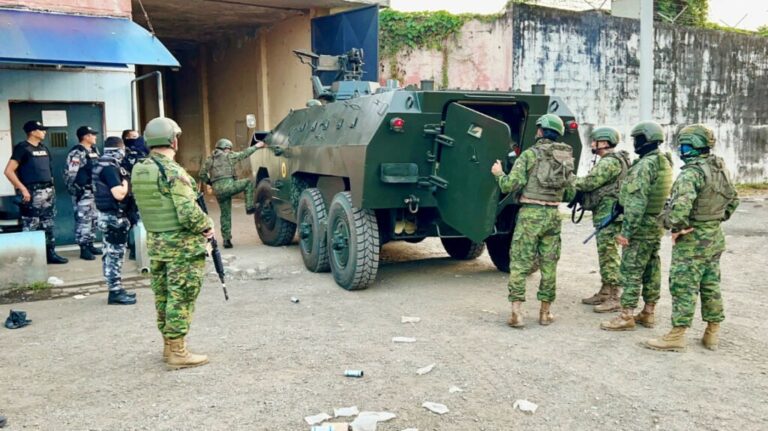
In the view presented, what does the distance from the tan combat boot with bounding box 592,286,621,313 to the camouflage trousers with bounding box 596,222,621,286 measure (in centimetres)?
8

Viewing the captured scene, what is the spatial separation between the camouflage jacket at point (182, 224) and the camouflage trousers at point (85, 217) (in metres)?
3.91

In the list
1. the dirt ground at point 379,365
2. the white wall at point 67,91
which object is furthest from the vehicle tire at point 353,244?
the white wall at point 67,91

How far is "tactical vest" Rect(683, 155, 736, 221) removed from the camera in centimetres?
457

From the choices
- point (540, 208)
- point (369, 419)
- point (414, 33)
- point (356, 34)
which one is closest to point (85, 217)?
point (540, 208)

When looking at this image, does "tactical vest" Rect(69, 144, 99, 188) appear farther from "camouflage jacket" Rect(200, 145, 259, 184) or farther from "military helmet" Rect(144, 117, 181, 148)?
"military helmet" Rect(144, 117, 181, 148)

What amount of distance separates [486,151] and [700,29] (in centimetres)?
1209

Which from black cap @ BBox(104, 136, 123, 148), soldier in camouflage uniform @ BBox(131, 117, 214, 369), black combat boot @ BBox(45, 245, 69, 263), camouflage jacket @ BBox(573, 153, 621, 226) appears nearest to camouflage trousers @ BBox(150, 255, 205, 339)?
soldier in camouflage uniform @ BBox(131, 117, 214, 369)

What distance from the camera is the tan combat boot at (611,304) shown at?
581 centimetres

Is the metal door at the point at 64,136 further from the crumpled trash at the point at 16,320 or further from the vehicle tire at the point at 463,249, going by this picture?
the vehicle tire at the point at 463,249

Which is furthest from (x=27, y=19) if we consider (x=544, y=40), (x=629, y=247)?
(x=544, y=40)

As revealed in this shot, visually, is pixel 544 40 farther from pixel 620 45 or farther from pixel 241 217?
pixel 241 217

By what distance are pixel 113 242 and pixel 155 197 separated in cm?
204

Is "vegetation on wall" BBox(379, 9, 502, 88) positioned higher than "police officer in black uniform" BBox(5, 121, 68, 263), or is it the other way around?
"vegetation on wall" BBox(379, 9, 502, 88)

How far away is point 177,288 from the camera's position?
441 cm
